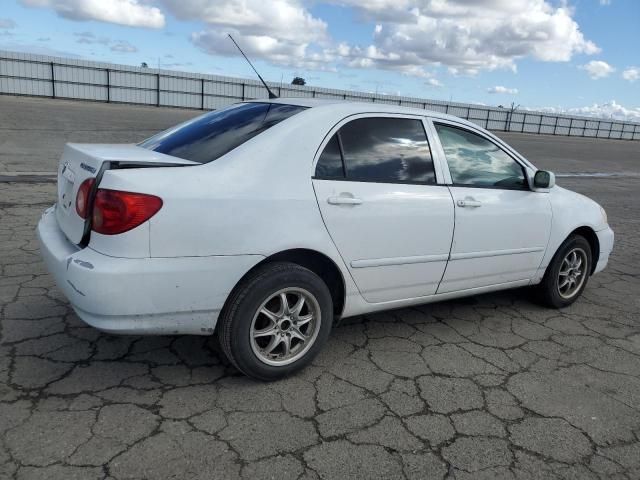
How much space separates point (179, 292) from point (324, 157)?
110 centimetres

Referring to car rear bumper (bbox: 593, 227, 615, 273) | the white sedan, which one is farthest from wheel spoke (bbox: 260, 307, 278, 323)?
car rear bumper (bbox: 593, 227, 615, 273)

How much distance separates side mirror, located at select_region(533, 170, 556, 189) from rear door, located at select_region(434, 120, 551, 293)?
8cm

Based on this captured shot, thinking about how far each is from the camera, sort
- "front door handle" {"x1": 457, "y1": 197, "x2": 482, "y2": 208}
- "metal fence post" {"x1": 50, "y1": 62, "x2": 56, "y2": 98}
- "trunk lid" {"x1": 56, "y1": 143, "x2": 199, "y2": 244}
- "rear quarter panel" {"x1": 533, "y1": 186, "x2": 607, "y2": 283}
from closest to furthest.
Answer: "trunk lid" {"x1": 56, "y1": 143, "x2": 199, "y2": 244} < "front door handle" {"x1": 457, "y1": 197, "x2": 482, "y2": 208} < "rear quarter panel" {"x1": 533, "y1": 186, "x2": 607, "y2": 283} < "metal fence post" {"x1": 50, "y1": 62, "x2": 56, "y2": 98}

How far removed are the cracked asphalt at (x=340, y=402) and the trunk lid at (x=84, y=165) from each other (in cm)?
83

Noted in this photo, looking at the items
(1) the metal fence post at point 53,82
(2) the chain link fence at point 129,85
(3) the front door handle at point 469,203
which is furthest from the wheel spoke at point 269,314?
(1) the metal fence post at point 53,82

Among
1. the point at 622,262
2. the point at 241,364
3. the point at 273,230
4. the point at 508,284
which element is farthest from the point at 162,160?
the point at 622,262

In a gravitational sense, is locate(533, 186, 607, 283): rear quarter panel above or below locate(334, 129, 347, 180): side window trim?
below

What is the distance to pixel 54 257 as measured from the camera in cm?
280

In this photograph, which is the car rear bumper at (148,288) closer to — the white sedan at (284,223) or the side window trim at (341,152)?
the white sedan at (284,223)

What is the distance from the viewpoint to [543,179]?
157 inches

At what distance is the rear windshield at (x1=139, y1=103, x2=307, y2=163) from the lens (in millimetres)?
3012

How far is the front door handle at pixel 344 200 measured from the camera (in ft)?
9.84

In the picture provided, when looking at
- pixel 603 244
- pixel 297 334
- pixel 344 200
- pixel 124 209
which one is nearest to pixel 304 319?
pixel 297 334

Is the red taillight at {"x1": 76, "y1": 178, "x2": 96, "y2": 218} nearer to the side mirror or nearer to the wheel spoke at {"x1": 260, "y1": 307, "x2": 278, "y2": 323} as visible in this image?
the wheel spoke at {"x1": 260, "y1": 307, "x2": 278, "y2": 323}
